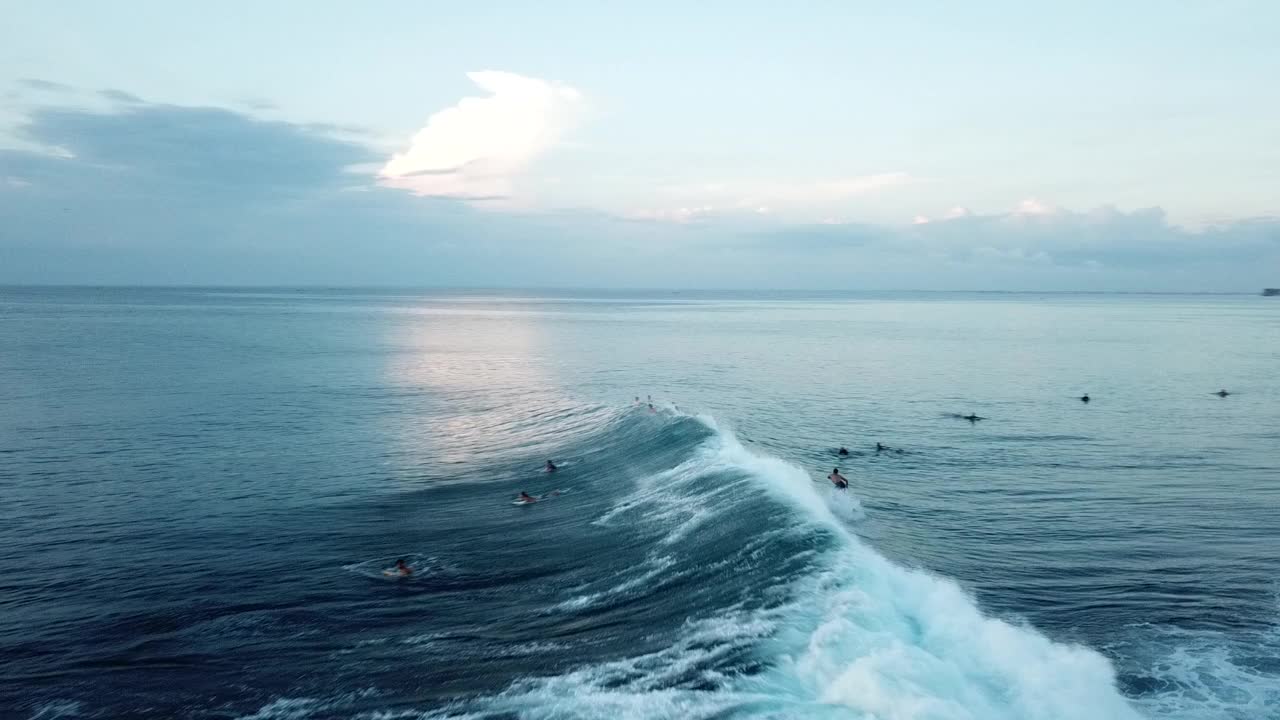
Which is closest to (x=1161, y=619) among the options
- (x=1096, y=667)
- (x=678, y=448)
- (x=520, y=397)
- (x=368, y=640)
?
(x=1096, y=667)

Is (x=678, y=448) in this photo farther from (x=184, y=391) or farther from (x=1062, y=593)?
(x=184, y=391)

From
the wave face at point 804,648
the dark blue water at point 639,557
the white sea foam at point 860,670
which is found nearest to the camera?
the white sea foam at point 860,670

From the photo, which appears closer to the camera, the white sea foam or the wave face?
the white sea foam

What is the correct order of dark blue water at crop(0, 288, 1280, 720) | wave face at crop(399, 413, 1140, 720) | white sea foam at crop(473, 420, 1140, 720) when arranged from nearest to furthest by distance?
white sea foam at crop(473, 420, 1140, 720), wave face at crop(399, 413, 1140, 720), dark blue water at crop(0, 288, 1280, 720)

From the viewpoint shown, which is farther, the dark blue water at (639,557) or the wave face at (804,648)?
the dark blue water at (639,557)

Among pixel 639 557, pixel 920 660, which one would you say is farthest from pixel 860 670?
pixel 639 557

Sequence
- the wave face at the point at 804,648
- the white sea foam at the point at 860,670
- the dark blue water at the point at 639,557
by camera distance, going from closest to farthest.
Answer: the white sea foam at the point at 860,670 < the wave face at the point at 804,648 < the dark blue water at the point at 639,557
